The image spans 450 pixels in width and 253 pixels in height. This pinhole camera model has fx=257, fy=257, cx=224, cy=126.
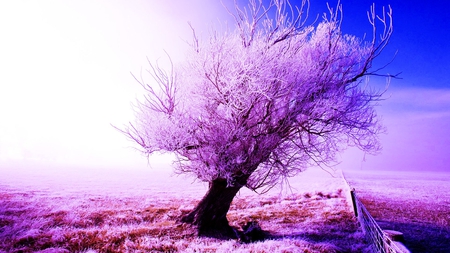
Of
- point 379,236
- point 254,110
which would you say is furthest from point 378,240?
point 254,110

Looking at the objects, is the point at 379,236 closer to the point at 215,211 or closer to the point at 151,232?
the point at 215,211

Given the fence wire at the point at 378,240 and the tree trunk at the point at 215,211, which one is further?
the tree trunk at the point at 215,211

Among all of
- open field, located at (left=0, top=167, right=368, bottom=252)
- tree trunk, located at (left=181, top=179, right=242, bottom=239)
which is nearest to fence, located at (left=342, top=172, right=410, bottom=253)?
open field, located at (left=0, top=167, right=368, bottom=252)

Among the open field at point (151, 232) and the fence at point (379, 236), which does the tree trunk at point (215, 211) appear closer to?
the open field at point (151, 232)

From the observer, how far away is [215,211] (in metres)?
9.59

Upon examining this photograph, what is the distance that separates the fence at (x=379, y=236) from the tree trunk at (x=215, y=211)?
4312 millimetres

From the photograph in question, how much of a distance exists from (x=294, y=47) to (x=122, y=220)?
32.8 ft

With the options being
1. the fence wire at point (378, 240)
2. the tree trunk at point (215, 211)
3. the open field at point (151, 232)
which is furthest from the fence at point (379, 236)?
the tree trunk at point (215, 211)

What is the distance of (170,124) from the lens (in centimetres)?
807

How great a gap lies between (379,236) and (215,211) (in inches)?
210

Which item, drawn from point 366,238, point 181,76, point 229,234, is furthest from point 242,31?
point 366,238

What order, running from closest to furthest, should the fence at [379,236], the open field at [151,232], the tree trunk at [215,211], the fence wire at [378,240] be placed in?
the fence wire at [378,240], the fence at [379,236], the open field at [151,232], the tree trunk at [215,211]

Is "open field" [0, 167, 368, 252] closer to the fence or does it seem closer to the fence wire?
the fence

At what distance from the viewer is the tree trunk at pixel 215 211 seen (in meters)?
9.46
